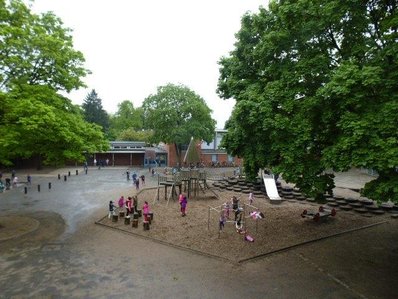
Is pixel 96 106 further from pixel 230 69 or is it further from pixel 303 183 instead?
pixel 303 183

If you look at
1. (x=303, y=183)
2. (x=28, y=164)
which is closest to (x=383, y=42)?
(x=303, y=183)

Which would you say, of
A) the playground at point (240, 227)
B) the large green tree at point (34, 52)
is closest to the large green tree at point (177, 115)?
the playground at point (240, 227)

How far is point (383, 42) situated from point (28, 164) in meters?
55.3

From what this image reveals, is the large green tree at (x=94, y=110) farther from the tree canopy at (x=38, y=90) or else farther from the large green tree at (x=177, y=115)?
the tree canopy at (x=38, y=90)

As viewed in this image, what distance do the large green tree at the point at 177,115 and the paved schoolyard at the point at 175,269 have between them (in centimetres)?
3008

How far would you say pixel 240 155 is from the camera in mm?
15234

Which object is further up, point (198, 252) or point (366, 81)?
point (366, 81)

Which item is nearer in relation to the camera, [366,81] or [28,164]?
[366,81]

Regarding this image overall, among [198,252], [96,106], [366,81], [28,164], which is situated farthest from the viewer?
[96,106]

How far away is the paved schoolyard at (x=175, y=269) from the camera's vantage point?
10555 millimetres

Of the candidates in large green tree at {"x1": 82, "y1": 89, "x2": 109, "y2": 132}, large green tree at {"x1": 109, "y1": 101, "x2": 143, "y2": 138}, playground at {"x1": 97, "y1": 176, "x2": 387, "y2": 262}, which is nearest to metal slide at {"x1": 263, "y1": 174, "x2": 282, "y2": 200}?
playground at {"x1": 97, "y1": 176, "x2": 387, "y2": 262}

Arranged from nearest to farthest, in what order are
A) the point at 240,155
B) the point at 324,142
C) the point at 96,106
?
the point at 324,142, the point at 240,155, the point at 96,106

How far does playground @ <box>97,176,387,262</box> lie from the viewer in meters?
14.8

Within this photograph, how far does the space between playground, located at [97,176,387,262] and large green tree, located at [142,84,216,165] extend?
23.5 m
